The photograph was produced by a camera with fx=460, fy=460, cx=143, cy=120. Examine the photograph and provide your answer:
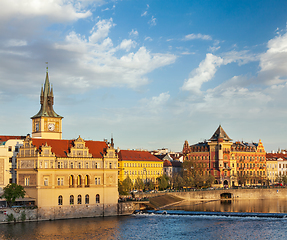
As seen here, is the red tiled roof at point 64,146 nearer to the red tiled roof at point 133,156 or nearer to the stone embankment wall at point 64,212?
the stone embankment wall at point 64,212

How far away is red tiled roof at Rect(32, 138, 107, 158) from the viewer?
86812 millimetres

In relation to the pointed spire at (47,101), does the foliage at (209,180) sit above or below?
below

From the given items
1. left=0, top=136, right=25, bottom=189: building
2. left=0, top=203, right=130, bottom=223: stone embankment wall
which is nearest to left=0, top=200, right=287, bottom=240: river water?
left=0, top=203, right=130, bottom=223: stone embankment wall

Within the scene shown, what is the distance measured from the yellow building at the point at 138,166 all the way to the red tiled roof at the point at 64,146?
161 ft

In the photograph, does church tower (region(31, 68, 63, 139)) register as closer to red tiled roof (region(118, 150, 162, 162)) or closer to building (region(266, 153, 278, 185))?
red tiled roof (region(118, 150, 162, 162))

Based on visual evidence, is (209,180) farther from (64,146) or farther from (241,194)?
(64,146)

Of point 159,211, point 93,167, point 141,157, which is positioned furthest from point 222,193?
point 93,167

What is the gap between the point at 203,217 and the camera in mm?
86312

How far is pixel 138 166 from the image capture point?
489ft

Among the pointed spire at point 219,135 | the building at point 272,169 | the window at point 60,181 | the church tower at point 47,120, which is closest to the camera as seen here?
the window at point 60,181

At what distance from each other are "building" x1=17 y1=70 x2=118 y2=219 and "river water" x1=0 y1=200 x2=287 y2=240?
3392 mm

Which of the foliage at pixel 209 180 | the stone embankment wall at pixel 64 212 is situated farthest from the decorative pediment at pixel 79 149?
the foliage at pixel 209 180

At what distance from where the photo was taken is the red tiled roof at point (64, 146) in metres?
86.8

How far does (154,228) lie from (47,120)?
1882 inches
